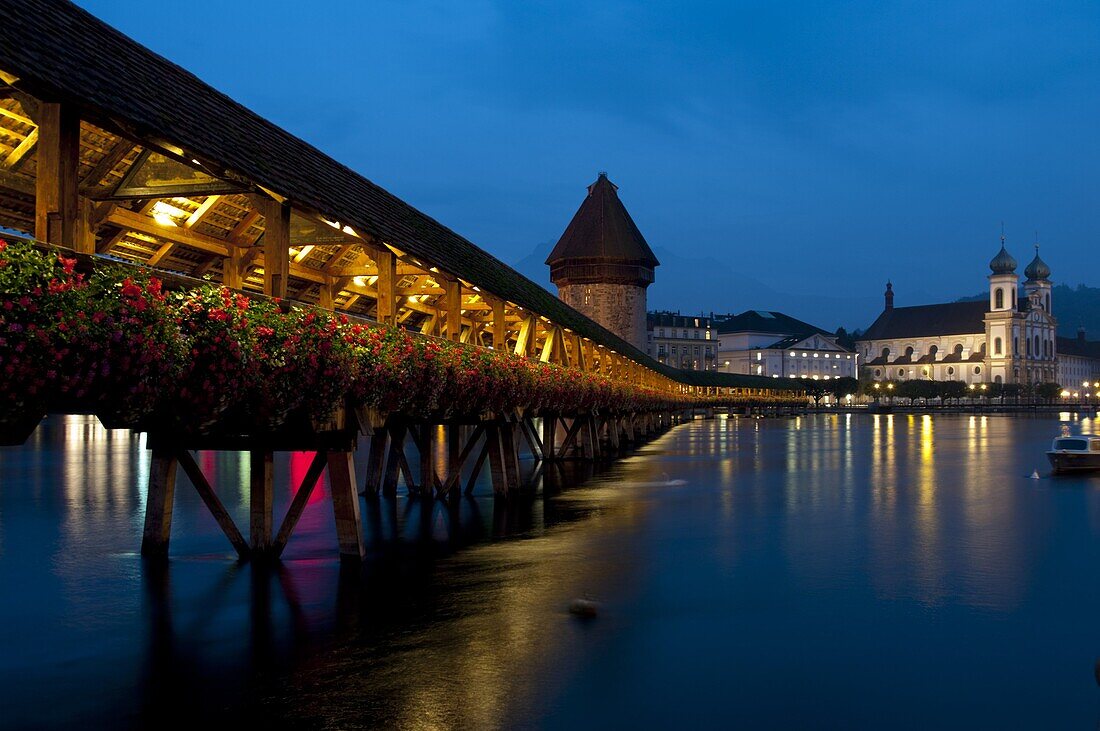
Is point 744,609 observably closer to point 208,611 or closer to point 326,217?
point 208,611

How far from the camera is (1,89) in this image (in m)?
10.2

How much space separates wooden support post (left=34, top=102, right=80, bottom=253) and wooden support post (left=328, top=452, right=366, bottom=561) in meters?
6.20

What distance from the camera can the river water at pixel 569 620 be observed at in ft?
32.4

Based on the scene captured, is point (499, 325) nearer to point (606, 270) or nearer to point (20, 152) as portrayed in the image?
point (20, 152)

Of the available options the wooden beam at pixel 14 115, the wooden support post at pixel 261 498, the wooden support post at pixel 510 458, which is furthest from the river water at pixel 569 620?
the wooden beam at pixel 14 115

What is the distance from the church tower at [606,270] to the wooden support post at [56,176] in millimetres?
76328

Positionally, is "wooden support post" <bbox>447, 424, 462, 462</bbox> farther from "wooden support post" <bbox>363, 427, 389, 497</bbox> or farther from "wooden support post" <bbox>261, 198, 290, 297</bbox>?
"wooden support post" <bbox>261, 198, 290, 297</bbox>

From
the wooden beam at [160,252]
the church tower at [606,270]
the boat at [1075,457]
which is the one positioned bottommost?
the boat at [1075,457]

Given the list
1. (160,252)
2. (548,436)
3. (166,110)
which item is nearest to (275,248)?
(166,110)

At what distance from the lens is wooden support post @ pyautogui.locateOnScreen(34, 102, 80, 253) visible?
405 inches

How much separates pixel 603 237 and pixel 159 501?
75.0m

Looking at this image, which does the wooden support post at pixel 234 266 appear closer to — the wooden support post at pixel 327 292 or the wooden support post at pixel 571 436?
the wooden support post at pixel 327 292

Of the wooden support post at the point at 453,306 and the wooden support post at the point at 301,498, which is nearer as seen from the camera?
the wooden support post at the point at 301,498

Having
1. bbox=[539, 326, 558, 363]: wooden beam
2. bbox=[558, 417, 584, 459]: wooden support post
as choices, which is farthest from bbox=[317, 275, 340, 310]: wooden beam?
bbox=[558, 417, 584, 459]: wooden support post
